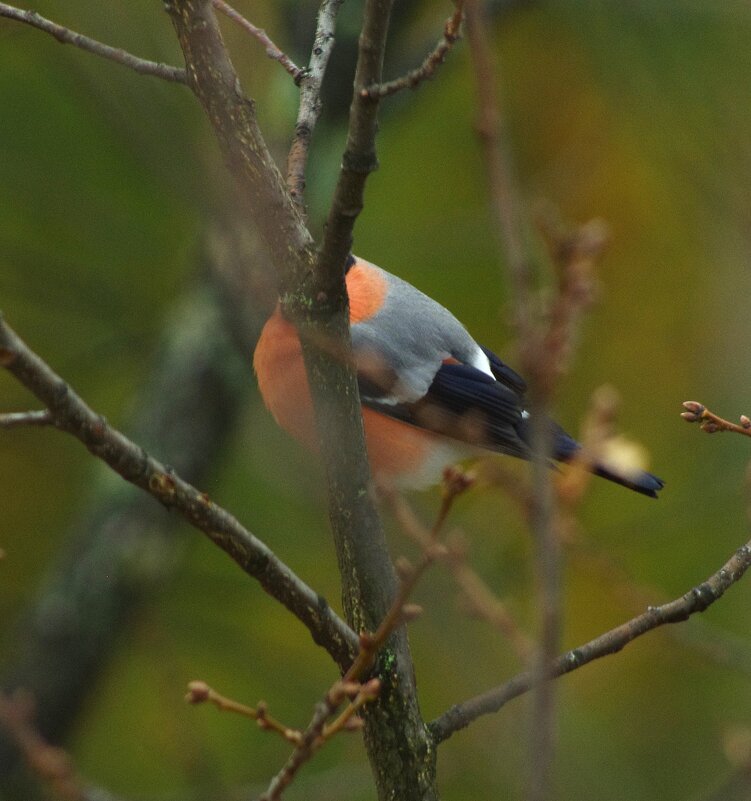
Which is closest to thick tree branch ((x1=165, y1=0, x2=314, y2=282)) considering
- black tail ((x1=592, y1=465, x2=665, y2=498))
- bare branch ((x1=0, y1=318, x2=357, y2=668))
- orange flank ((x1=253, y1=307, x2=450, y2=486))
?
bare branch ((x1=0, y1=318, x2=357, y2=668))

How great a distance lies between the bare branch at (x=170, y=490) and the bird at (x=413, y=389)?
1327 mm

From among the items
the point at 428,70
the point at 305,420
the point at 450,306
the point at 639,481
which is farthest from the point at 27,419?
the point at 450,306

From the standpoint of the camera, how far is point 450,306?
20.2 ft

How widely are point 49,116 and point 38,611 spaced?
105 inches

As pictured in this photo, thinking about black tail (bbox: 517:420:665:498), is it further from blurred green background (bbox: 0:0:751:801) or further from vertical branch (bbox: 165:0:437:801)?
vertical branch (bbox: 165:0:437:801)

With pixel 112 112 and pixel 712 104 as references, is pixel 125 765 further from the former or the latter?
pixel 712 104

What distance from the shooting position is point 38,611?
4.89 m

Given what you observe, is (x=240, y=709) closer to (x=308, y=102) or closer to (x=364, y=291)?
(x=308, y=102)

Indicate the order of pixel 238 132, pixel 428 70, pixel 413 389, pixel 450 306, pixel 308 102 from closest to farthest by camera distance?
pixel 428 70
pixel 238 132
pixel 308 102
pixel 413 389
pixel 450 306

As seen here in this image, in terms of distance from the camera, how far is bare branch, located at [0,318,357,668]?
1635 mm

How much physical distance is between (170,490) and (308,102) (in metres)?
0.78

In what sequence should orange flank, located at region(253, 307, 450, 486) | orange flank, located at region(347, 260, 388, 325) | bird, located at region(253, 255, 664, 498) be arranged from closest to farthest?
orange flank, located at region(253, 307, 450, 486) < bird, located at region(253, 255, 664, 498) < orange flank, located at region(347, 260, 388, 325)

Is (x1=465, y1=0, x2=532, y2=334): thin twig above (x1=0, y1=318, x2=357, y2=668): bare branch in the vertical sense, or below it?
above

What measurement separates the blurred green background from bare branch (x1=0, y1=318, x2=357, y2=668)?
1.94 meters
